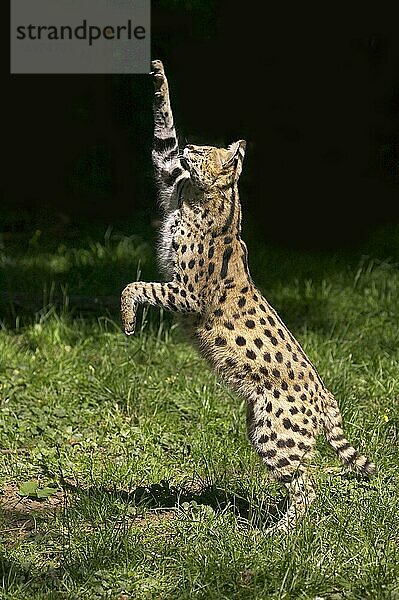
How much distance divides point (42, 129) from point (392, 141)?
4.28 metres

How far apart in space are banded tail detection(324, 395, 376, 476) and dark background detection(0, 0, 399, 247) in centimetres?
622

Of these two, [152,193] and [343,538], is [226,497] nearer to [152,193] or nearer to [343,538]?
[343,538]

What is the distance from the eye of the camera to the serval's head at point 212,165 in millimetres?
5738

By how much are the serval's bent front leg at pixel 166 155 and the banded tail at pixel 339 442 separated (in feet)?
4.69

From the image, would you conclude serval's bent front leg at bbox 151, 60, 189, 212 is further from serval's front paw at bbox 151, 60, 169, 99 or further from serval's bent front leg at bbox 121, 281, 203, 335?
serval's bent front leg at bbox 121, 281, 203, 335

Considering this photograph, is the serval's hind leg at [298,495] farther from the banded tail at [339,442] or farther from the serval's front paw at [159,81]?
the serval's front paw at [159,81]

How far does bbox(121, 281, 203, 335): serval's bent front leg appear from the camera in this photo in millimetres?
5680

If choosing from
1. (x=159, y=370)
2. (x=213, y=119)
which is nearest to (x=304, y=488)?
(x=159, y=370)

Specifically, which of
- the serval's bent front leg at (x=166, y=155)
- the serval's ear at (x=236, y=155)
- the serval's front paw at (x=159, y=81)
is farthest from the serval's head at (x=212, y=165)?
the serval's front paw at (x=159, y=81)

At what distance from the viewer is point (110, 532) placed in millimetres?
5188

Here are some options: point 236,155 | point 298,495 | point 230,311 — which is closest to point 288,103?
point 236,155

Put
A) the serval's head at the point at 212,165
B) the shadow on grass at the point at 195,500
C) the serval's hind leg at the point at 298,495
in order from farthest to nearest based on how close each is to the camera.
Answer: the serval's head at the point at 212,165
the shadow on grass at the point at 195,500
the serval's hind leg at the point at 298,495

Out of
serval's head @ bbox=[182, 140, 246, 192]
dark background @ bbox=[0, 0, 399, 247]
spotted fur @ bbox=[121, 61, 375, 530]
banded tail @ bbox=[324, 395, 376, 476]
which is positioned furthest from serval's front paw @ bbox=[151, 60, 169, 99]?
dark background @ bbox=[0, 0, 399, 247]

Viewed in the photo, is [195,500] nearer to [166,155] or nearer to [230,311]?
[230,311]
